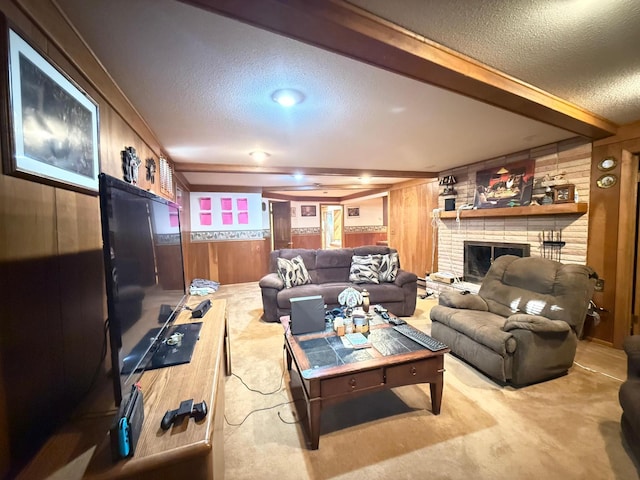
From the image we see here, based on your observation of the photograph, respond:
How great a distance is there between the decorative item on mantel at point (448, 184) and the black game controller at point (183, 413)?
4684 mm

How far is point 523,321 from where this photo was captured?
2.08m

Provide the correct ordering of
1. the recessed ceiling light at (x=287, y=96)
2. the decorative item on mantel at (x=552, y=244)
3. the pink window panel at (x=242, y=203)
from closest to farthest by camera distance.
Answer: the recessed ceiling light at (x=287, y=96), the decorative item on mantel at (x=552, y=244), the pink window panel at (x=242, y=203)

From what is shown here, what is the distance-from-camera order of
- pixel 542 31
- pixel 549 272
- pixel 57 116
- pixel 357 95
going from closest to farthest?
pixel 57 116, pixel 542 31, pixel 357 95, pixel 549 272

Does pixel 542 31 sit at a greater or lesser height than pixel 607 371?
greater

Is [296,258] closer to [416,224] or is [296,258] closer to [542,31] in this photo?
[416,224]

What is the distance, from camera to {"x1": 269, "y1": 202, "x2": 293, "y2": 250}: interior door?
6.77m

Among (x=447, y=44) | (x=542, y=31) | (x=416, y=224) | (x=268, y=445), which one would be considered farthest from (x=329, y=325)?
(x=416, y=224)

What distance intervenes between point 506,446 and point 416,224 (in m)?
4.30

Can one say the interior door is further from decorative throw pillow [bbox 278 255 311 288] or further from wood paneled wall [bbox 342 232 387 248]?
decorative throw pillow [bbox 278 255 311 288]

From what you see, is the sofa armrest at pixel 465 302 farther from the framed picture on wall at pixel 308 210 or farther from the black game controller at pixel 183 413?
the framed picture on wall at pixel 308 210

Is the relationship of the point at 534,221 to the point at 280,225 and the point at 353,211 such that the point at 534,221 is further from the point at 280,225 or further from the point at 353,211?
the point at 353,211

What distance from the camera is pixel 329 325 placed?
2.30 m

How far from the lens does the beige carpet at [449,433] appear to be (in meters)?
1.42

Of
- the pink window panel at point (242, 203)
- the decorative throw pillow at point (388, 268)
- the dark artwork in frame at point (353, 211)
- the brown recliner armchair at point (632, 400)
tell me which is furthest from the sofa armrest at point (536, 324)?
the dark artwork in frame at point (353, 211)
